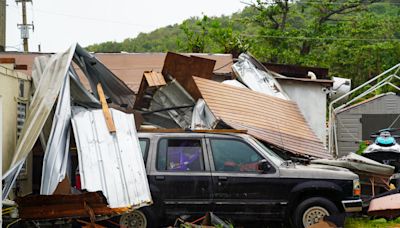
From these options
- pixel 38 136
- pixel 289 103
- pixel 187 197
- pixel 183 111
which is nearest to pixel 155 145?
pixel 187 197

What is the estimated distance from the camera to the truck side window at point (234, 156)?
934cm

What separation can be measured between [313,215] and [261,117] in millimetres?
2880

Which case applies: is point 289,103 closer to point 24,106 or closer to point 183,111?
point 183,111

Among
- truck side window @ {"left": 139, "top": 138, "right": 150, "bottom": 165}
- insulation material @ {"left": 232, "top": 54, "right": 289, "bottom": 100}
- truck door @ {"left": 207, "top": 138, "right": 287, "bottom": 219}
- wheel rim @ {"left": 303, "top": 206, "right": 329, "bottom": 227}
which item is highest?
insulation material @ {"left": 232, "top": 54, "right": 289, "bottom": 100}

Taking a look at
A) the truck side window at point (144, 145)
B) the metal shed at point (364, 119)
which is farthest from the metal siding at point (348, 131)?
the truck side window at point (144, 145)

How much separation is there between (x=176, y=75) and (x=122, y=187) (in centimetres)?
382

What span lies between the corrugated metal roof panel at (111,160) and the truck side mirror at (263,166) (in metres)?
1.78

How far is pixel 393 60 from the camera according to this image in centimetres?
3606

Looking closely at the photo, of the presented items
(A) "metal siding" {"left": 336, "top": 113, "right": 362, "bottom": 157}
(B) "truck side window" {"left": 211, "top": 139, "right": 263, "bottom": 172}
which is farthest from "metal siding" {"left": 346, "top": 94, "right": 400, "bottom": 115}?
(B) "truck side window" {"left": 211, "top": 139, "right": 263, "bottom": 172}

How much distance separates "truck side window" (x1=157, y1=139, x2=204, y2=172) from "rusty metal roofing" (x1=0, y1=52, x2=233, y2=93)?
6273 millimetres

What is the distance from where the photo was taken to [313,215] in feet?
30.3

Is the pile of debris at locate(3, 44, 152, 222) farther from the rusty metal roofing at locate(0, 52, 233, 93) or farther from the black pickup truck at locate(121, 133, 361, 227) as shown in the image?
the rusty metal roofing at locate(0, 52, 233, 93)

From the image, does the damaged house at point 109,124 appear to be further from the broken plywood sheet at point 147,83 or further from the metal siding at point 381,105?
the metal siding at point 381,105

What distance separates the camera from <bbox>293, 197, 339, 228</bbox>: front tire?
9.17 metres
